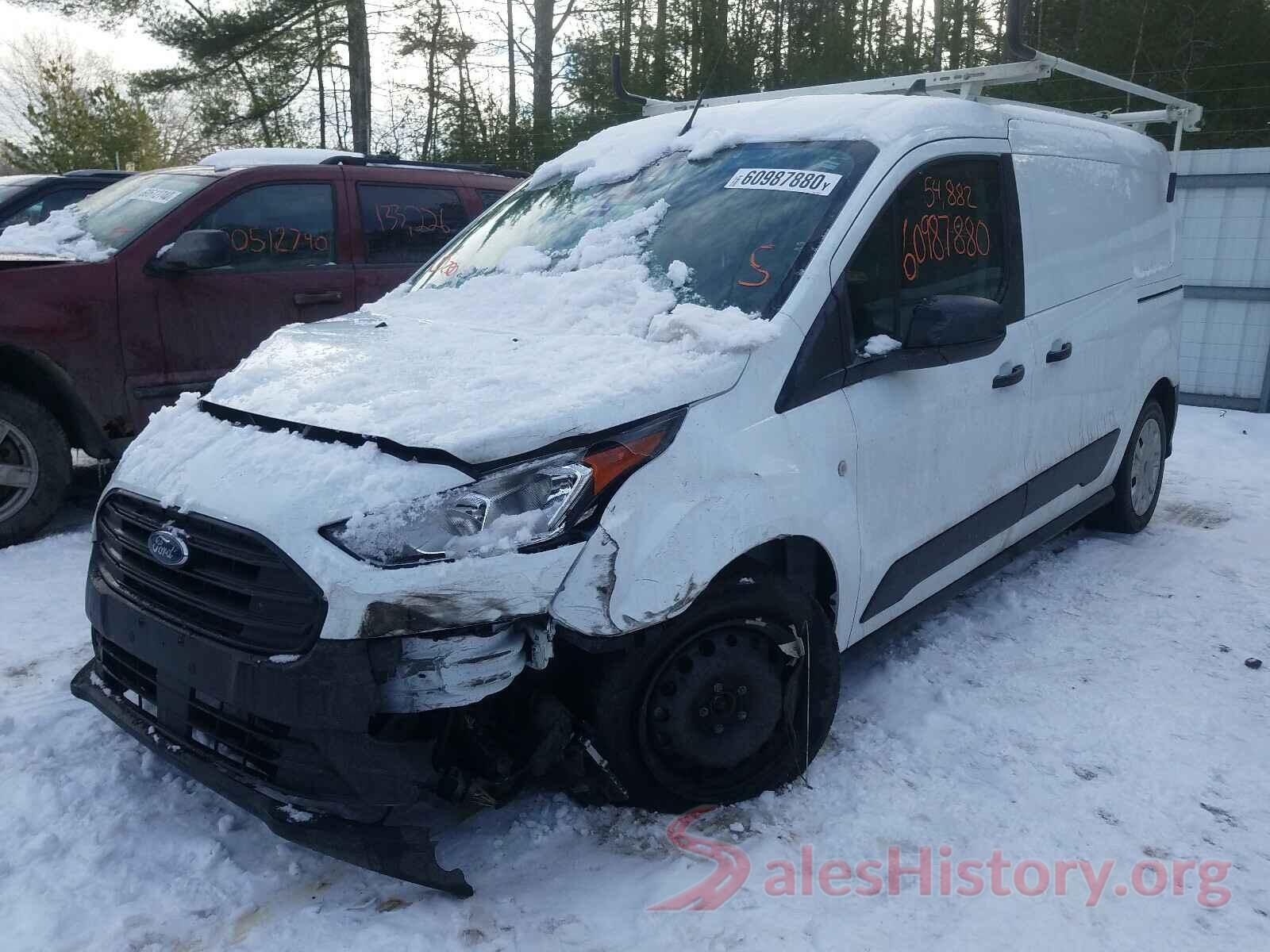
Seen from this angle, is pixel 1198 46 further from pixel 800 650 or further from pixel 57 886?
pixel 57 886

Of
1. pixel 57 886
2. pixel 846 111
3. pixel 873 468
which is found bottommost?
pixel 57 886

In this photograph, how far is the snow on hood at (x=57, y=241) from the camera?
523 centimetres

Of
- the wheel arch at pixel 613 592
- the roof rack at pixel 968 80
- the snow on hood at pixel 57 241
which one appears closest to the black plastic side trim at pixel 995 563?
the wheel arch at pixel 613 592

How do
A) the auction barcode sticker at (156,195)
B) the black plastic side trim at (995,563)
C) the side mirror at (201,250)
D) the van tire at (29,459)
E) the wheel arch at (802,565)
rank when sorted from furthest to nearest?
1. the auction barcode sticker at (156,195)
2. the side mirror at (201,250)
3. the van tire at (29,459)
4. the black plastic side trim at (995,563)
5. the wheel arch at (802,565)

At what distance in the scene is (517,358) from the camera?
2885 mm

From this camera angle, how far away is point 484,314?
341cm

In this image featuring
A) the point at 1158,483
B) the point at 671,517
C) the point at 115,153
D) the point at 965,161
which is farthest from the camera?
the point at 115,153

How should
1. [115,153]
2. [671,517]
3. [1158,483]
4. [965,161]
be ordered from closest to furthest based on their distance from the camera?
[671,517] → [965,161] → [1158,483] → [115,153]

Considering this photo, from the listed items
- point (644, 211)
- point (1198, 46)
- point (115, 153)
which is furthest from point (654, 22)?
point (644, 211)

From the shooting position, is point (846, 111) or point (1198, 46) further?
point (1198, 46)

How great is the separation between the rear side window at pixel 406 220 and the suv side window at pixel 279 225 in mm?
251

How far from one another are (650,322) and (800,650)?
3.47 feet

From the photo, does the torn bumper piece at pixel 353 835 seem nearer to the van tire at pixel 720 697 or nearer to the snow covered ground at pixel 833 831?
the snow covered ground at pixel 833 831

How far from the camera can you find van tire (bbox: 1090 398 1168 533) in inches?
207
